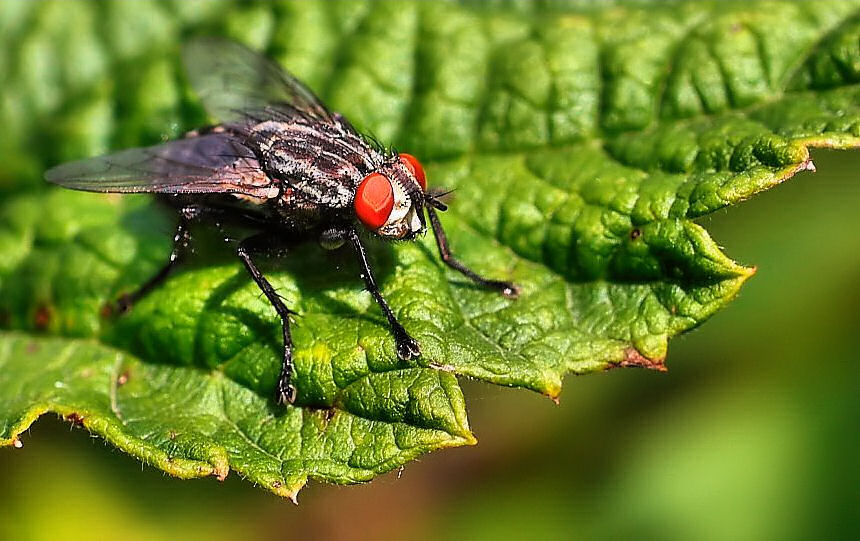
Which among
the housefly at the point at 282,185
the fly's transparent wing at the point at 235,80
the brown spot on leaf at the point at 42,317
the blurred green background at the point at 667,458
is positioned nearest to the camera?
the housefly at the point at 282,185

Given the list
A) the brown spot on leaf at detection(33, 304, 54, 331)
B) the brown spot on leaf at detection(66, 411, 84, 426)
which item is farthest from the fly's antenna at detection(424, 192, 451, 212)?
the brown spot on leaf at detection(33, 304, 54, 331)

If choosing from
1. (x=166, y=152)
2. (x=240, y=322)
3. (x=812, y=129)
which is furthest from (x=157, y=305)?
(x=812, y=129)

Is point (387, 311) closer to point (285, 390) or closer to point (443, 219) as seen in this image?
point (285, 390)

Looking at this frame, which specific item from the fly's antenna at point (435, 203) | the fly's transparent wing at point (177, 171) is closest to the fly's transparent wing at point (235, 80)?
the fly's transparent wing at point (177, 171)

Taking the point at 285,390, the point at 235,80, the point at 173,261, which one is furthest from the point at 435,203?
the point at 235,80

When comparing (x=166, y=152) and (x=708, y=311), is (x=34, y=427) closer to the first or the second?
(x=166, y=152)

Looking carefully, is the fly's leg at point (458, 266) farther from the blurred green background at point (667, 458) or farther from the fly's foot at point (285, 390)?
the blurred green background at point (667, 458)
